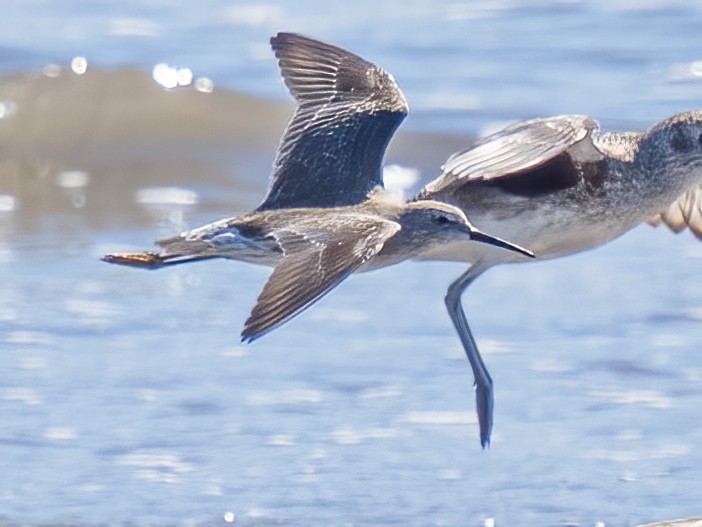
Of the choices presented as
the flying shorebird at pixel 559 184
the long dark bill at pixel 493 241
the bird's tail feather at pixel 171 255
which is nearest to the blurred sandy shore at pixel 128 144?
the flying shorebird at pixel 559 184

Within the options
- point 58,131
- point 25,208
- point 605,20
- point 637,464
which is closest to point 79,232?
point 25,208

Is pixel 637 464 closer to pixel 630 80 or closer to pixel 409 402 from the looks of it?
pixel 409 402

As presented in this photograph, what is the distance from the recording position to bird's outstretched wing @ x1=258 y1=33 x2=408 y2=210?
7.23 m

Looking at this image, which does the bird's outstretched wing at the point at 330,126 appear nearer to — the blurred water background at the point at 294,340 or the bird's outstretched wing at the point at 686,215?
the blurred water background at the point at 294,340

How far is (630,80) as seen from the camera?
12.4 m

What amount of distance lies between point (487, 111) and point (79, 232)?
328cm

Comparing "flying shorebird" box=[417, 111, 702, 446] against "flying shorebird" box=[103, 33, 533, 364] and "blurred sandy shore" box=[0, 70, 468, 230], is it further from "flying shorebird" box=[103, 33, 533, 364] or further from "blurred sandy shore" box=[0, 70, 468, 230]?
"blurred sandy shore" box=[0, 70, 468, 230]

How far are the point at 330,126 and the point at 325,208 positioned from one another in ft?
2.07

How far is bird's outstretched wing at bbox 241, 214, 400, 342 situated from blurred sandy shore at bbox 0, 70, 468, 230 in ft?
13.9

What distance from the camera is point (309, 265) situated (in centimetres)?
571

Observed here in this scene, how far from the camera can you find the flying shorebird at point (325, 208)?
5.80 meters

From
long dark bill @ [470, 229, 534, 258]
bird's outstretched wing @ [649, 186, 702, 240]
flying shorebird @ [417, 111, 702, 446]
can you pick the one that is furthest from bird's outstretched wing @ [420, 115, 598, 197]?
bird's outstretched wing @ [649, 186, 702, 240]

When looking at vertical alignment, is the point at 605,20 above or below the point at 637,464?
above

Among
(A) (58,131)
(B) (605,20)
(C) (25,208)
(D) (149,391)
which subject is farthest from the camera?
(B) (605,20)
